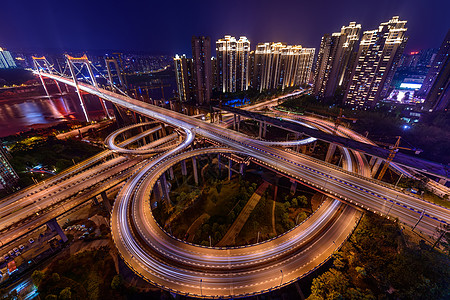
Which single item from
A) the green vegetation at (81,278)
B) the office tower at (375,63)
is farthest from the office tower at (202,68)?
the green vegetation at (81,278)

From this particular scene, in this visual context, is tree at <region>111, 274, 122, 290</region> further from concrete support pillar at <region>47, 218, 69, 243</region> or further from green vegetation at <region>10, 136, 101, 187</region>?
green vegetation at <region>10, 136, 101, 187</region>

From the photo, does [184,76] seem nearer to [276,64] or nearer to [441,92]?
[276,64]

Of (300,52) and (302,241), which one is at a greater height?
(300,52)

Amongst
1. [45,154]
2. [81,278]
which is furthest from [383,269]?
[45,154]

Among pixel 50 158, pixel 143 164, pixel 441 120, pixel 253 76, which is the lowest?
pixel 50 158

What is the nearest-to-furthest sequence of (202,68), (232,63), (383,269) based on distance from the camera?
(383,269) < (202,68) < (232,63)

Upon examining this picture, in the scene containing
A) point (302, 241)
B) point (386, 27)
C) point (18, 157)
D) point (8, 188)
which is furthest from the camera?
point (386, 27)

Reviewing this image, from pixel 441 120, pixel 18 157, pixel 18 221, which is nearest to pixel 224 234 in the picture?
pixel 18 221

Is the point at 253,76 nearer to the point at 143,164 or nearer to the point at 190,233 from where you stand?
the point at 143,164
